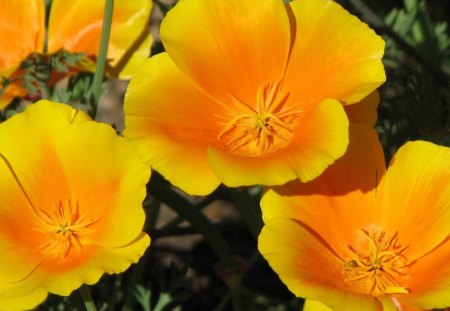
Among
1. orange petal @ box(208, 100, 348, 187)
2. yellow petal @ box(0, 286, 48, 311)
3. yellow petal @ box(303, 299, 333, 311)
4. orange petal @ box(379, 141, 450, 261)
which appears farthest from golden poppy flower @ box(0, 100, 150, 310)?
orange petal @ box(379, 141, 450, 261)

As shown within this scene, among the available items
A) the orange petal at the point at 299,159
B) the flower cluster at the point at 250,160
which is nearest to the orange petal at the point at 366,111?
the flower cluster at the point at 250,160

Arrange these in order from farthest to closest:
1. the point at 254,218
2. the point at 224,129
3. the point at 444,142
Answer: the point at 444,142 → the point at 254,218 → the point at 224,129

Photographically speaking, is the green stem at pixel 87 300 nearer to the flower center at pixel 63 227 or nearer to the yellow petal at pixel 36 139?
the flower center at pixel 63 227

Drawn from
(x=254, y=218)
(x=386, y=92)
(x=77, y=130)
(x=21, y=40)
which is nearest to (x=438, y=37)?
(x=386, y=92)

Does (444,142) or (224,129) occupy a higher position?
(224,129)

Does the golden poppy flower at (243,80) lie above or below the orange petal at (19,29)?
above

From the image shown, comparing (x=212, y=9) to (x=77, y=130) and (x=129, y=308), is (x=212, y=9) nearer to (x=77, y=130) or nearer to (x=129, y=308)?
(x=77, y=130)

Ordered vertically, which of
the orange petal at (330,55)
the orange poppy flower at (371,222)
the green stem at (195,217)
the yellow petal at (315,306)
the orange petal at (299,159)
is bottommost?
the green stem at (195,217)

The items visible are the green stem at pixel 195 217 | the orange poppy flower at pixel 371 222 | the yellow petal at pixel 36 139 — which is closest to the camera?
the orange poppy flower at pixel 371 222

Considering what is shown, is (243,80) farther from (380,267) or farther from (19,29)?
(19,29)
